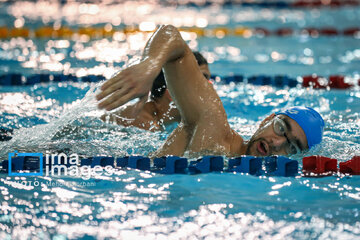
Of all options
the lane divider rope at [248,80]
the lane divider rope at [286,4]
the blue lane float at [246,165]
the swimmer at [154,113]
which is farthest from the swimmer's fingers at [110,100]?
the lane divider rope at [286,4]

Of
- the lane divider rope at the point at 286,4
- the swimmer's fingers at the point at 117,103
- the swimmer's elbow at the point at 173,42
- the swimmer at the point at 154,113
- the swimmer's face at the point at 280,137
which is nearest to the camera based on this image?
the swimmer's fingers at the point at 117,103

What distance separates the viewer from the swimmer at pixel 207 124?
2.85 m

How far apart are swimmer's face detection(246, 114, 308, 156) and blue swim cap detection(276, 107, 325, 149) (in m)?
0.03

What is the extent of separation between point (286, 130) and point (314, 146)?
279 mm

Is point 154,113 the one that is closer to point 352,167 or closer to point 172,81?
point 172,81

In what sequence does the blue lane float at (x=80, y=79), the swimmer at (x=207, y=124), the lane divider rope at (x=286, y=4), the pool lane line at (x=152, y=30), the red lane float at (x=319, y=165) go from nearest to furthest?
the swimmer at (x=207, y=124)
the red lane float at (x=319, y=165)
the blue lane float at (x=80, y=79)
the pool lane line at (x=152, y=30)
the lane divider rope at (x=286, y=4)

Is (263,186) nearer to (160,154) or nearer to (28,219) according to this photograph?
(160,154)

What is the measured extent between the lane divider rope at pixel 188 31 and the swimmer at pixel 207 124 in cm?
620

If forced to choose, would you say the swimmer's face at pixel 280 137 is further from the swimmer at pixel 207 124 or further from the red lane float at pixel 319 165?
the red lane float at pixel 319 165

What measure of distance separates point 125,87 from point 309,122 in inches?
49.2

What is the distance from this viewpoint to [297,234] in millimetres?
2316

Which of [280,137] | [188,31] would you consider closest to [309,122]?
[280,137]

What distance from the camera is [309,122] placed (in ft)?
9.90

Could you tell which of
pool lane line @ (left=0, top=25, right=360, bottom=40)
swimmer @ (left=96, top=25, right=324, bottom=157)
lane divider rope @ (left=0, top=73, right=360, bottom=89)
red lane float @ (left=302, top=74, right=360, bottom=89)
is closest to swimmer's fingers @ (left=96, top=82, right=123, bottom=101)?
swimmer @ (left=96, top=25, right=324, bottom=157)
